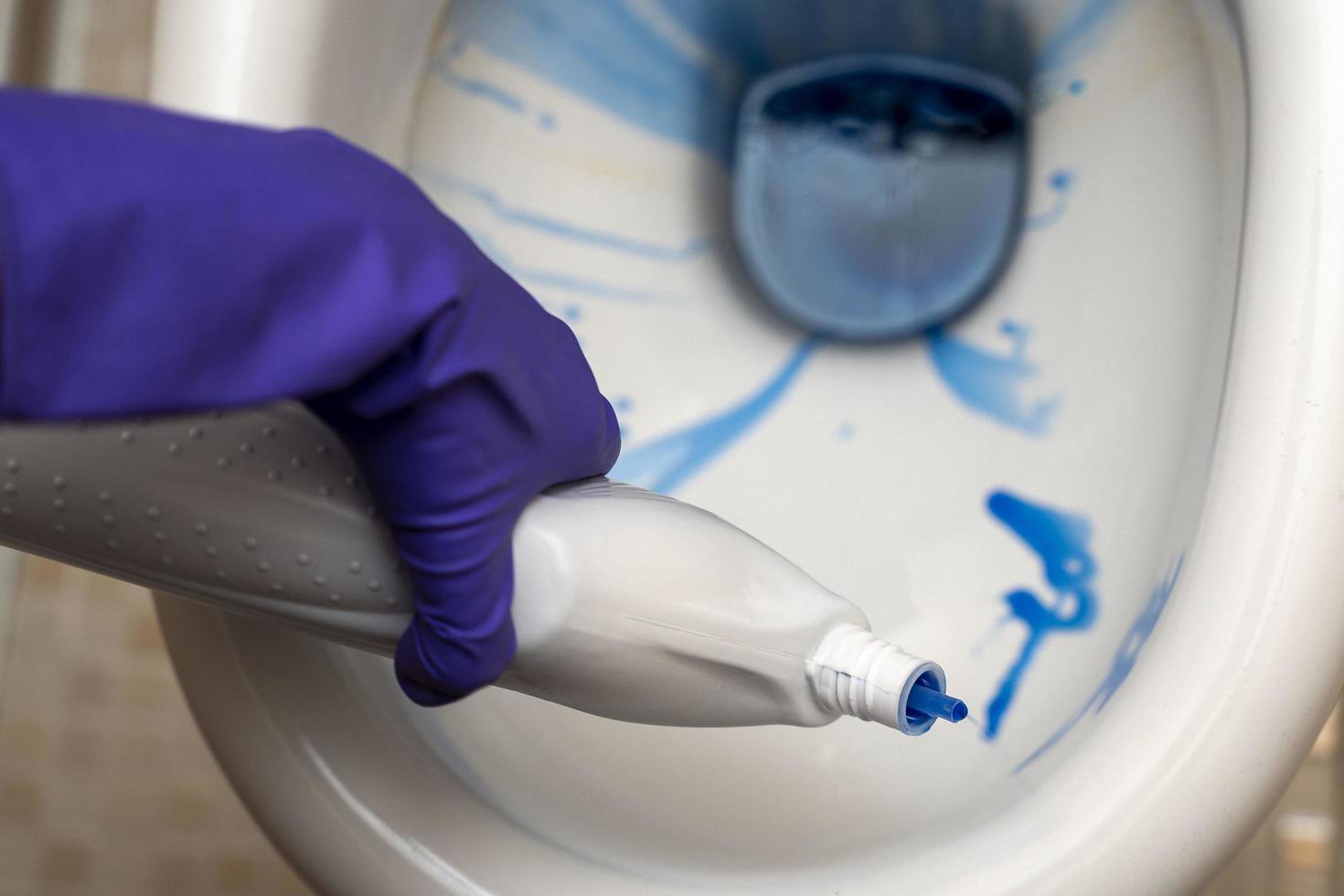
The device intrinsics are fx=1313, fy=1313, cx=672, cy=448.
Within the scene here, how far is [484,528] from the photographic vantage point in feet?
1.10

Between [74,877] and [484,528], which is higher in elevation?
[484,528]

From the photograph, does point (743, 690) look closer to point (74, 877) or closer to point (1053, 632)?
point (1053, 632)

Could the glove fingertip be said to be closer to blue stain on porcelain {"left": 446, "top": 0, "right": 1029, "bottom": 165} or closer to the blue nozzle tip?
the blue nozzle tip

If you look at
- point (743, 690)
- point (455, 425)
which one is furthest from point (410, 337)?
point (743, 690)

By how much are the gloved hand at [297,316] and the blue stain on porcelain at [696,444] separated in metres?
0.27

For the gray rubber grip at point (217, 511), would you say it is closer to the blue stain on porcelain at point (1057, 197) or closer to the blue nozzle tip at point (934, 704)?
the blue nozzle tip at point (934, 704)

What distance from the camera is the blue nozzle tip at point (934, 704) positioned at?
1.27 feet

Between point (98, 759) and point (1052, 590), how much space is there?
2.24 ft

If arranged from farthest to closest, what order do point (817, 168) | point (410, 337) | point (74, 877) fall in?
point (74, 877), point (817, 168), point (410, 337)

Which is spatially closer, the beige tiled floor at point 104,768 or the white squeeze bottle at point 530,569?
the white squeeze bottle at point 530,569

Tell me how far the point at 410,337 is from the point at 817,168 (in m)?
0.47

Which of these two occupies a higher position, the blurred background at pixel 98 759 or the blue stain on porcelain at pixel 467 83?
the blue stain on porcelain at pixel 467 83

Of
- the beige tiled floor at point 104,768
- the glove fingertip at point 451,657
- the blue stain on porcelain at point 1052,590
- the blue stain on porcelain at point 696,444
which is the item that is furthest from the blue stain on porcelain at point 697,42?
the beige tiled floor at point 104,768

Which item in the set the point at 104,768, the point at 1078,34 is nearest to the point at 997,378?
the point at 1078,34
